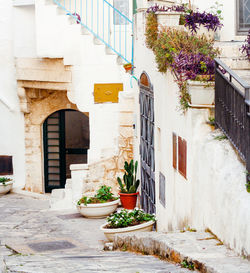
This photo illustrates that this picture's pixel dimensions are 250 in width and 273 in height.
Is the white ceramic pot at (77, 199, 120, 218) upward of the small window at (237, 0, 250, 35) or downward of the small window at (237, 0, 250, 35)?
downward

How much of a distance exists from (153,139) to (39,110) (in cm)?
650

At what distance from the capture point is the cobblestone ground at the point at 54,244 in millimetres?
5488

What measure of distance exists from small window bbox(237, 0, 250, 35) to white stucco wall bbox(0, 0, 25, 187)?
6.50 m

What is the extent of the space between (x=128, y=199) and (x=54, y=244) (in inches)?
96.9

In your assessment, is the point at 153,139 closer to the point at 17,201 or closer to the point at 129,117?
the point at 129,117

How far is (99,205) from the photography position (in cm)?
1166

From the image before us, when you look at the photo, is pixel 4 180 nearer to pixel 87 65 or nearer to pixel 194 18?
pixel 87 65

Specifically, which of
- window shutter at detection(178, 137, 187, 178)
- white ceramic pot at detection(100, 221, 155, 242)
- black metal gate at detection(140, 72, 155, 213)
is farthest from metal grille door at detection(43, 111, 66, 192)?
window shutter at detection(178, 137, 187, 178)

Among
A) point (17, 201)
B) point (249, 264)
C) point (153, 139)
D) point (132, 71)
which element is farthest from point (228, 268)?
point (17, 201)

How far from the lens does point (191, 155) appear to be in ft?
23.5

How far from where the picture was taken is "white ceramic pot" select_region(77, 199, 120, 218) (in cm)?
1166

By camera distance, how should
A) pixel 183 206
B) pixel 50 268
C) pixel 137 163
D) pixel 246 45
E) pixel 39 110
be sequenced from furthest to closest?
pixel 39 110 < pixel 137 163 < pixel 246 45 < pixel 183 206 < pixel 50 268

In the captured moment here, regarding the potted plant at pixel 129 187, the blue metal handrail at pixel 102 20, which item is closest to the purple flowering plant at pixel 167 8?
the potted plant at pixel 129 187

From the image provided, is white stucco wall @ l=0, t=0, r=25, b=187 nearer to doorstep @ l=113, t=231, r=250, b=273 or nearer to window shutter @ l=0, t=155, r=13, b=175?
window shutter @ l=0, t=155, r=13, b=175
